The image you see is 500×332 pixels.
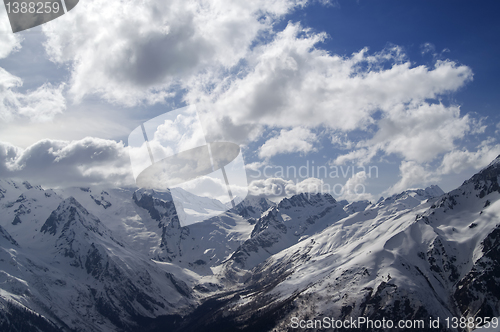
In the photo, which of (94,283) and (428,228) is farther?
(94,283)

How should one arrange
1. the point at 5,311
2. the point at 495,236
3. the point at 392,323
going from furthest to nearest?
the point at 5,311
the point at 495,236
the point at 392,323

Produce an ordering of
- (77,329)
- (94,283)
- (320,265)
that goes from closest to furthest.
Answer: (77,329)
(320,265)
(94,283)

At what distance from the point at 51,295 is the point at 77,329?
22121 mm

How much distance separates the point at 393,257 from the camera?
122562mm

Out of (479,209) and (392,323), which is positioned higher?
(479,209)

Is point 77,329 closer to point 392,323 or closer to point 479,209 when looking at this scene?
point 392,323

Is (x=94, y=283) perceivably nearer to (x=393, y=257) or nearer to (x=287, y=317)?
(x=287, y=317)

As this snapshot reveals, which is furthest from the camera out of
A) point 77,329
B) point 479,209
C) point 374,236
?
point 374,236

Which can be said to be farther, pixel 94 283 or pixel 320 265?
pixel 94 283

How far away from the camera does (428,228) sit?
136 meters

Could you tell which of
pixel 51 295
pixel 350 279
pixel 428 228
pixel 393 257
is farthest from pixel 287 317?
pixel 51 295

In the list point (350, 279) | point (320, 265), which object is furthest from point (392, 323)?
point (320, 265)

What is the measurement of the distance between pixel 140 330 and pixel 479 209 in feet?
577

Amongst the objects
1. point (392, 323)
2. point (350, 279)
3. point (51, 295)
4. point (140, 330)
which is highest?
point (51, 295)
